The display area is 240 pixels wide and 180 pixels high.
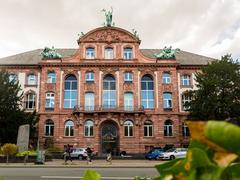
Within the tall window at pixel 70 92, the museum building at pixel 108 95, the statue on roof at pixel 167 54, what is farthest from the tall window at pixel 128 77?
the tall window at pixel 70 92

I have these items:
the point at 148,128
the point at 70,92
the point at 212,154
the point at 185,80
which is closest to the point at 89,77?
the point at 70,92

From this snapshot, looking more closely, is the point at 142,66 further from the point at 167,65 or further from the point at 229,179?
the point at 229,179

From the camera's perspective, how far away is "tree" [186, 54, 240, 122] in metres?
39.1

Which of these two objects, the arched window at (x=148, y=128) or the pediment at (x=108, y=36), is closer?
the arched window at (x=148, y=128)

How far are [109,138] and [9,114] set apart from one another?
12.0 m

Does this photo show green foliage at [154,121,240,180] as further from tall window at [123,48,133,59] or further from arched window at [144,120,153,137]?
tall window at [123,48,133,59]

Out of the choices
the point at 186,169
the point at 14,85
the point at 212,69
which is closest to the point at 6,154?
the point at 14,85

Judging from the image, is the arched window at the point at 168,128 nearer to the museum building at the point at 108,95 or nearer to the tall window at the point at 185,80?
the museum building at the point at 108,95

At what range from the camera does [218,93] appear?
40.1m

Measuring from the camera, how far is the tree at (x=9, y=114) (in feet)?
127

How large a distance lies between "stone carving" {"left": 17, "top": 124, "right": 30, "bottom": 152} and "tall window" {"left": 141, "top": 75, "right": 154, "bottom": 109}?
17.5m

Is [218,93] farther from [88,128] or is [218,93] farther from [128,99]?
[88,128]

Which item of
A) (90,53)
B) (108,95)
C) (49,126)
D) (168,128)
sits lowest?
(168,128)

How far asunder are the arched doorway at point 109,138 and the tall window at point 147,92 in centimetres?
458
